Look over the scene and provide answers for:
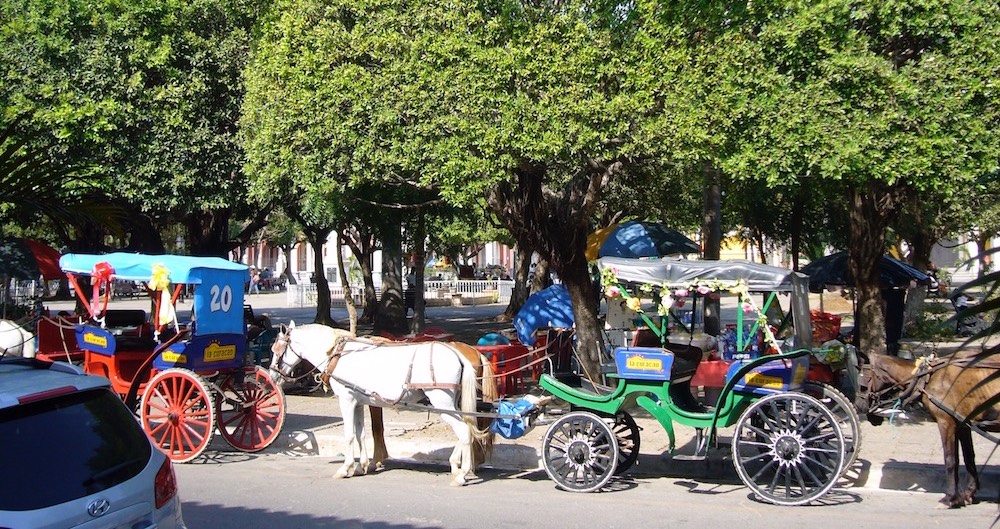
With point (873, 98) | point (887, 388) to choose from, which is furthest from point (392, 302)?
point (887, 388)

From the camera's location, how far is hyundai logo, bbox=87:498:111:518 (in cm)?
407

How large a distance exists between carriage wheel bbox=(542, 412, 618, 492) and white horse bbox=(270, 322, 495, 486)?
0.83 metres

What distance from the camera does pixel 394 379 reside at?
30.1 ft

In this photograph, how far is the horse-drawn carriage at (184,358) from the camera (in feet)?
32.7

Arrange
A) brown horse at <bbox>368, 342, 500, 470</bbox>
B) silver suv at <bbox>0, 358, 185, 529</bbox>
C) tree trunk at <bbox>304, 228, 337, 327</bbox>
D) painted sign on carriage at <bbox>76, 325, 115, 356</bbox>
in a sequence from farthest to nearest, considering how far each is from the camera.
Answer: tree trunk at <bbox>304, 228, 337, 327</bbox>
painted sign on carriage at <bbox>76, 325, 115, 356</bbox>
brown horse at <bbox>368, 342, 500, 470</bbox>
silver suv at <bbox>0, 358, 185, 529</bbox>

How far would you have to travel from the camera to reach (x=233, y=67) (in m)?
17.8

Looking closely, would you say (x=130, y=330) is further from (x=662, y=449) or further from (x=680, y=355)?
(x=680, y=355)

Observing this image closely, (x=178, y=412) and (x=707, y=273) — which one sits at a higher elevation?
(x=707, y=273)

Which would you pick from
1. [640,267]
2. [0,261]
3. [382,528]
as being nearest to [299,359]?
[382,528]

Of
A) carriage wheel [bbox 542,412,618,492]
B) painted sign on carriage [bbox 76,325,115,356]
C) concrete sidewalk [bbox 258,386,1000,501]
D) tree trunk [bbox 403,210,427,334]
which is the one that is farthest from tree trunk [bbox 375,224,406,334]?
carriage wheel [bbox 542,412,618,492]

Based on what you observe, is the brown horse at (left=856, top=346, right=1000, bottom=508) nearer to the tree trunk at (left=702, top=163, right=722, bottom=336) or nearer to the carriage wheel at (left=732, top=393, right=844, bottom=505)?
the carriage wheel at (left=732, top=393, right=844, bottom=505)

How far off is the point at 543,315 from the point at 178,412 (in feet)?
24.6

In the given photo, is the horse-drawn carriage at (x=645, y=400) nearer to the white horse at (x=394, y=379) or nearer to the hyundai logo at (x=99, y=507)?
the white horse at (x=394, y=379)

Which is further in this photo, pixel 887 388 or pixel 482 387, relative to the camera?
pixel 482 387
